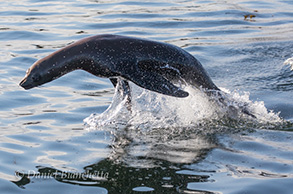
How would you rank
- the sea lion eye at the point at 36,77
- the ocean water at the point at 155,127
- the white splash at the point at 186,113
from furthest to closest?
the white splash at the point at 186,113
the sea lion eye at the point at 36,77
the ocean water at the point at 155,127

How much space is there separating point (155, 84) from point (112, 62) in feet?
1.96

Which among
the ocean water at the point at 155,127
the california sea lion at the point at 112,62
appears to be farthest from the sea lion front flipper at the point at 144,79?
the ocean water at the point at 155,127

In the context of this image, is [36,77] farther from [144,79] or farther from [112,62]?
[144,79]

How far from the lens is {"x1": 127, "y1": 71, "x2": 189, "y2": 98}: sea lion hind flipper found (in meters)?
6.67

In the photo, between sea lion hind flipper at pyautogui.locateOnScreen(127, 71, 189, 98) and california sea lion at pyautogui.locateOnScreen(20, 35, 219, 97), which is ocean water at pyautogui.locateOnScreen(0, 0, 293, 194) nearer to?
sea lion hind flipper at pyautogui.locateOnScreen(127, 71, 189, 98)

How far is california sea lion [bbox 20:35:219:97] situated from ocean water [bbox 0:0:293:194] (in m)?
0.75

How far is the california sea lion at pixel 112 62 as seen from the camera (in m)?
6.68

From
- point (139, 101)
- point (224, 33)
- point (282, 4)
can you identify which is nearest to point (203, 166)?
point (139, 101)

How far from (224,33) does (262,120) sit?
19.1ft

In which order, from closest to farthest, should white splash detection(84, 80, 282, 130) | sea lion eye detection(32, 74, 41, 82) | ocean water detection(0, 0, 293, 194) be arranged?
ocean water detection(0, 0, 293, 194) → sea lion eye detection(32, 74, 41, 82) → white splash detection(84, 80, 282, 130)

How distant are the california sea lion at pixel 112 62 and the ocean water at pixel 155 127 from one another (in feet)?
2.45

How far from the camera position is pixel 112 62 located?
265 inches

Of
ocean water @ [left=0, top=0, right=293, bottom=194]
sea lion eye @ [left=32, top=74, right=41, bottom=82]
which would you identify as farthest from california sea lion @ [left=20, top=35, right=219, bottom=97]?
ocean water @ [left=0, top=0, right=293, bottom=194]

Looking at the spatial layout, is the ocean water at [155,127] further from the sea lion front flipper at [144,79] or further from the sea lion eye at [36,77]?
the sea lion eye at [36,77]
